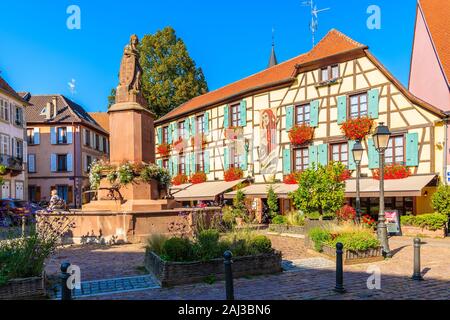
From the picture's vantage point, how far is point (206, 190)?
24156mm

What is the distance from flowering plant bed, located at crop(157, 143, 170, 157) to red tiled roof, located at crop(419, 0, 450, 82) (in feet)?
66.4

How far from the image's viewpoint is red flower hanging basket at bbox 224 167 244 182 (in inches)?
967

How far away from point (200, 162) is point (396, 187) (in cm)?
1495

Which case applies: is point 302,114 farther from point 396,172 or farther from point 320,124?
point 396,172

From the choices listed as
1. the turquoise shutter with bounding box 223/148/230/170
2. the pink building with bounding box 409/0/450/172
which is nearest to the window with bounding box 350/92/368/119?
the pink building with bounding box 409/0/450/172

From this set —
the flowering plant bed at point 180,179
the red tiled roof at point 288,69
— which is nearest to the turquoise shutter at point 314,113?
the red tiled roof at point 288,69

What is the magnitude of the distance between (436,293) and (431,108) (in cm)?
1262

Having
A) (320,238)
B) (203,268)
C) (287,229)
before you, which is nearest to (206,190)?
(287,229)

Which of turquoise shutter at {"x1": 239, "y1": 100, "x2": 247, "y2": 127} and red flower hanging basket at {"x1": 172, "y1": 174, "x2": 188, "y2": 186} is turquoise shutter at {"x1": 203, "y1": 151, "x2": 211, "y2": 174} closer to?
red flower hanging basket at {"x1": 172, "y1": 174, "x2": 188, "y2": 186}

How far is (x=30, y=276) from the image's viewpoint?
20.4 ft

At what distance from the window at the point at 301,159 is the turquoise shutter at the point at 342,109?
2751 millimetres
